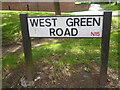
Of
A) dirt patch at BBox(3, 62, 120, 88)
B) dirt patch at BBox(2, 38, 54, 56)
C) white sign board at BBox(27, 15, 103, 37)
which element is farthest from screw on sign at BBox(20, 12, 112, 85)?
dirt patch at BBox(2, 38, 54, 56)

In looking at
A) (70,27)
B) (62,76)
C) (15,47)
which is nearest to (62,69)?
(62,76)

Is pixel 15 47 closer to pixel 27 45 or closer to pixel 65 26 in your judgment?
pixel 27 45

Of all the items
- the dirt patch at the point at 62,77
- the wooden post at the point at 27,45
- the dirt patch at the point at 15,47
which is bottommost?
the dirt patch at the point at 62,77

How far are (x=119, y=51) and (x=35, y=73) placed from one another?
7.95ft

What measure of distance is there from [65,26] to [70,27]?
0.09m

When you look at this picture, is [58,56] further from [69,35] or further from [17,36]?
[17,36]

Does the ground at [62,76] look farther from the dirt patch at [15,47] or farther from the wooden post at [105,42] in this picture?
the dirt patch at [15,47]

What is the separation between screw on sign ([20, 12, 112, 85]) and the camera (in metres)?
2.44

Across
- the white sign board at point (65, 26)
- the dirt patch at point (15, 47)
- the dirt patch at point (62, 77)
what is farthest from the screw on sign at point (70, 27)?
the dirt patch at point (15, 47)

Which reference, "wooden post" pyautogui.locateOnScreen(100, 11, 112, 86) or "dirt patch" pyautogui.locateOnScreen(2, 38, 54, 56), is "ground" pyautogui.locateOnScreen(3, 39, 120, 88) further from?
"dirt patch" pyautogui.locateOnScreen(2, 38, 54, 56)

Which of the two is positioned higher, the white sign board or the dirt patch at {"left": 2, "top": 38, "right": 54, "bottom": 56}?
the white sign board

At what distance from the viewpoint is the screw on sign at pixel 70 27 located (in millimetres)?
2439

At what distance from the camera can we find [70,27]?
2537 mm

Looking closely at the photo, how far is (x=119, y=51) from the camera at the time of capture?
13.4 ft
